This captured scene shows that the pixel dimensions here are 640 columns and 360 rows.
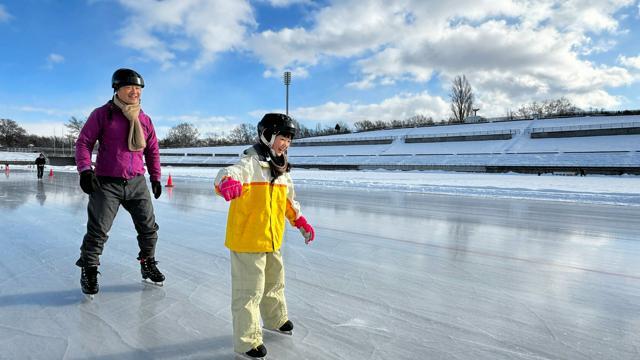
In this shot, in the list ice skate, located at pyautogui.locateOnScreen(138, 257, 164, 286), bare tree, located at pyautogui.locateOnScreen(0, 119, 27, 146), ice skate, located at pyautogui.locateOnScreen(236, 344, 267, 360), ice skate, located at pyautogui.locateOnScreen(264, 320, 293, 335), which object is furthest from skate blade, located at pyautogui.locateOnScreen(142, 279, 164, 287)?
bare tree, located at pyautogui.locateOnScreen(0, 119, 27, 146)

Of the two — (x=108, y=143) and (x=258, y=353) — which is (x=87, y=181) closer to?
(x=108, y=143)

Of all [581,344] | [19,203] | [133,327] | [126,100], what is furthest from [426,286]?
[19,203]

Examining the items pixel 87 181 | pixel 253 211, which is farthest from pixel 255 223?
pixel 87 181

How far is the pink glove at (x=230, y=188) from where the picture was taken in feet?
6.59

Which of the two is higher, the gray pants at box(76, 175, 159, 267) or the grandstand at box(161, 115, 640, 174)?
the grandstand at box(161, 115, 640, 174)

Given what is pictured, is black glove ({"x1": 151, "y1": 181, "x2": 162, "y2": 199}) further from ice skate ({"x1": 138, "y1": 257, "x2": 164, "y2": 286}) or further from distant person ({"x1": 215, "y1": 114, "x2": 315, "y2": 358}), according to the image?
distant person ({"x1": 215, "y1": 114, "x2": 315, "y2": 358})

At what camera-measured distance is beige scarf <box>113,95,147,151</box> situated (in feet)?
10.4

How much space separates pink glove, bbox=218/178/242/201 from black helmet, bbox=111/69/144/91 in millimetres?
1700

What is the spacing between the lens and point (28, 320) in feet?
8.73

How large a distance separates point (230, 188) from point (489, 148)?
42052 mm

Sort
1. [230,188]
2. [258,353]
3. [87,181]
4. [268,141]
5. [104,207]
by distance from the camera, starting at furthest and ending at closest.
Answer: [104,207]
[87,181]
[268,141]
[258,353]
[230,188]

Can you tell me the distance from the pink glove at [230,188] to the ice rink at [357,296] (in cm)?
95

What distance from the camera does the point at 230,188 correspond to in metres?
2.02

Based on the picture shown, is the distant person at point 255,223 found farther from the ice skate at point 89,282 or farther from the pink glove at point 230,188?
the ice skate at point 89,282
